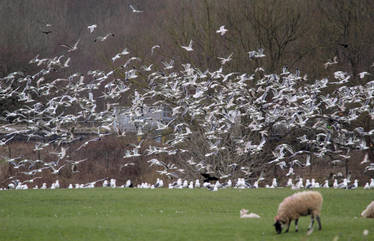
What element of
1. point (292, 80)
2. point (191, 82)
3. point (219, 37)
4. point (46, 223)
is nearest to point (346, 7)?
point (219, 37)

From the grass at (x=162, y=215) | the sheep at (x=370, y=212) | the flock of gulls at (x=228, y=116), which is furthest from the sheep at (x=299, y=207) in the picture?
the flock of gulls at (x=228, y=116)

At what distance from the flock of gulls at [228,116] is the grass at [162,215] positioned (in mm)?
4966

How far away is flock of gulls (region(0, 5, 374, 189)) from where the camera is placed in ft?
120

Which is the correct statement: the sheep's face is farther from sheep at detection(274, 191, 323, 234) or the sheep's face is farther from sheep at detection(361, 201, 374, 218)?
sheep at detection(361, 201, 374, 218)

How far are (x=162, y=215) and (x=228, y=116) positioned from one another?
532 inches

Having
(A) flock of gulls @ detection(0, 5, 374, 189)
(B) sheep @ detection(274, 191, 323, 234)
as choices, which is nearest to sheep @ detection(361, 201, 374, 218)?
(B) sheep @ detection(274, 191, 323, 234)

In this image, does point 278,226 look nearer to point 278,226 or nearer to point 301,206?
point 278,226

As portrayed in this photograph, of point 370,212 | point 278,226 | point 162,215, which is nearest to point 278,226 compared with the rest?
point 278,226

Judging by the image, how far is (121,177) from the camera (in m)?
47.7

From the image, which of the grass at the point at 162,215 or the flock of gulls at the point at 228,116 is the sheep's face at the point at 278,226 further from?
the flock of gulls at the point at 228,116

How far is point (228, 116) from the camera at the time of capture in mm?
37062

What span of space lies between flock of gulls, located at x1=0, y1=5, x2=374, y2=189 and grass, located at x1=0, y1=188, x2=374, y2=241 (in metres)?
4.97

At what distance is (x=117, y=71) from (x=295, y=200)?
30174 mm

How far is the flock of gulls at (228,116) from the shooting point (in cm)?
3653
